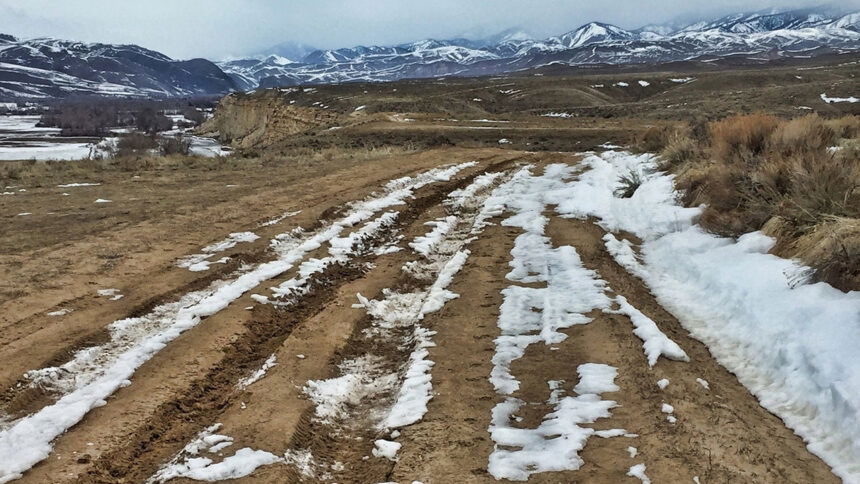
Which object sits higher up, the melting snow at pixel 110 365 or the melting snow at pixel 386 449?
the melting snow at pixel 110 365

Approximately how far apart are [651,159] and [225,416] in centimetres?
1537

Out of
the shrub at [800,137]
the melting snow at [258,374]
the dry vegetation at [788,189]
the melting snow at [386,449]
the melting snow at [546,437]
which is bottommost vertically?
the melting snow at [546,437]

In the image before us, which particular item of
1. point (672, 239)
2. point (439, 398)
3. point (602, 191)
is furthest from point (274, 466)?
point (602, 191)

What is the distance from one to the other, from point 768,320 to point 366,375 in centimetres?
372

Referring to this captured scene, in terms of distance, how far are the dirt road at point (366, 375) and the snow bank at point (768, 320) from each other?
0.60ft

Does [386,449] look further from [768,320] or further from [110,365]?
[768,320]

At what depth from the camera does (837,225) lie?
19.9 feet

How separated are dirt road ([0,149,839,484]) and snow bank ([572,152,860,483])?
18cm

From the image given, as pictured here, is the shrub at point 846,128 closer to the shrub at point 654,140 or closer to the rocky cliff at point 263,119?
the shrub at point 654,140

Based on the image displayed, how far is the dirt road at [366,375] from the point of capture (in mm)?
3623

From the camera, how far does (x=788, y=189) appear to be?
7848mm

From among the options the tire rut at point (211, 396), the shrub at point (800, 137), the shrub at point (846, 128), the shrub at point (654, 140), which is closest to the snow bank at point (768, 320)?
the shrub at point (800, 137)

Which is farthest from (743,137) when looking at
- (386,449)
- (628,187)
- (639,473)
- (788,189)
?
(386,449)

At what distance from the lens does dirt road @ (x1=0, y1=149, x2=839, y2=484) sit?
11.9ft
